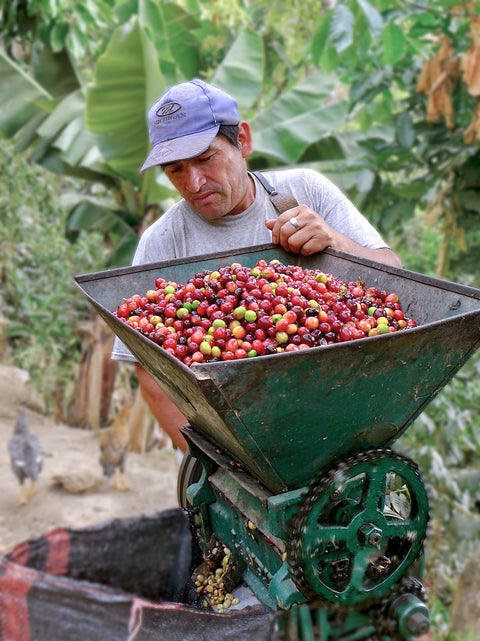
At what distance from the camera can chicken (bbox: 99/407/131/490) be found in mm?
5156

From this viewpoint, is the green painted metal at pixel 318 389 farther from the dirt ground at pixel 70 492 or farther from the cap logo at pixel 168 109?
the dirt ground at pixel 70 492

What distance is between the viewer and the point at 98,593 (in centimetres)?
140

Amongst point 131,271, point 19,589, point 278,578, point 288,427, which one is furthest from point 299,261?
point 19,589

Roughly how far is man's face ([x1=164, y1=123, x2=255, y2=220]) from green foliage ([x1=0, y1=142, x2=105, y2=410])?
4.96 metres

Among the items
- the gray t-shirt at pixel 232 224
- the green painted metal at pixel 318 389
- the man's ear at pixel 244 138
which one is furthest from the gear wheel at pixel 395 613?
the man's ear at pixel 244 138

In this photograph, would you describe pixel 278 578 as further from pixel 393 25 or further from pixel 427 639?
pixel 393 25

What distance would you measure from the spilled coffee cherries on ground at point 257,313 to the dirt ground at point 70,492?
3584 millimetres

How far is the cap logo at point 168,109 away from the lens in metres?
1.84

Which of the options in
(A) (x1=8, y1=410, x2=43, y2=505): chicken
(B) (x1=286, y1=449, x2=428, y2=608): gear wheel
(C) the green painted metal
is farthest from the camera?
(A) (x1=8, y1=410, x2=43, y2=505): chicken

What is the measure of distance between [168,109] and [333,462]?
1153mm

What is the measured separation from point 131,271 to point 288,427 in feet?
2.66

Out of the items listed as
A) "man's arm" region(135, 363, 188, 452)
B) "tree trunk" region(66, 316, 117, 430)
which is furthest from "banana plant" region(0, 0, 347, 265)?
"man's arm" region(135, 363, 188, 452)

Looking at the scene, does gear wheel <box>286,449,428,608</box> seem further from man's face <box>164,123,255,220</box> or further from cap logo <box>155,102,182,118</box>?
cap logo <box>155,102,182,118</box>

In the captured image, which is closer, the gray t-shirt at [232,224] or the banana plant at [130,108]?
the gray t-shirt at [232,224]
